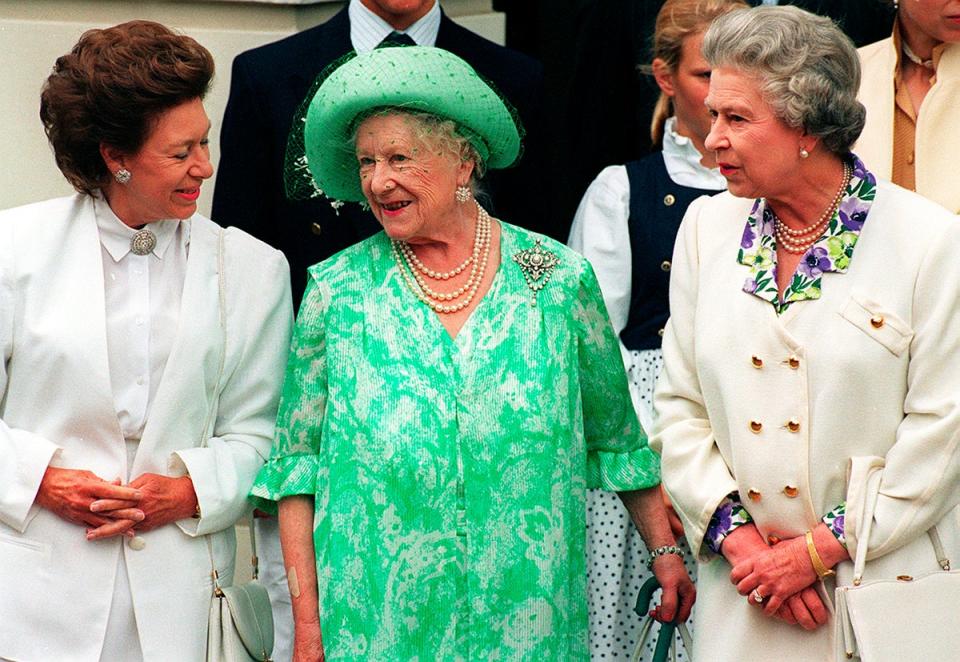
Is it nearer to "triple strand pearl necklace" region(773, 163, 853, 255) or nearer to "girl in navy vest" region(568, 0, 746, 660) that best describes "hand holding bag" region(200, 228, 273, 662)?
"girl in navy vest" region(568, 0, 746, 660)

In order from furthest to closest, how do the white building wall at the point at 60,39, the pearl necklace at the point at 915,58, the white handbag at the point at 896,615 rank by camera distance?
the white building wall at the point at 60,39 → the pearl necklace at the point at 915,58 → the white handbag at the point at 896,615

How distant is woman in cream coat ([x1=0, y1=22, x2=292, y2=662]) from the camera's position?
3.96 meters

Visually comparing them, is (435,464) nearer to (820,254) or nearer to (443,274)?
(443,274)

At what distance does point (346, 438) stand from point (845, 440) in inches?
42.2

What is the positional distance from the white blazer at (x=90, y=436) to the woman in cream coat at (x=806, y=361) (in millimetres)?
1052

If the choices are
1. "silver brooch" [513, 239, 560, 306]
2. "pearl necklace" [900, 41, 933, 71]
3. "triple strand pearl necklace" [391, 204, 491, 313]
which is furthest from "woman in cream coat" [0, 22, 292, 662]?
"pearl necklace" [900, 41, 933, 71]

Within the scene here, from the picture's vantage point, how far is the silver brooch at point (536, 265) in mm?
4020

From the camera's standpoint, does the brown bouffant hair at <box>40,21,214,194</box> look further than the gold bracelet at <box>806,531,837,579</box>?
Yes

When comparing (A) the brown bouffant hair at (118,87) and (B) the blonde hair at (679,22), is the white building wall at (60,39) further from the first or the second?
(A) the brown bouffant hair at (118,87)

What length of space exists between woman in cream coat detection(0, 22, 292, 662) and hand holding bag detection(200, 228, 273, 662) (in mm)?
16

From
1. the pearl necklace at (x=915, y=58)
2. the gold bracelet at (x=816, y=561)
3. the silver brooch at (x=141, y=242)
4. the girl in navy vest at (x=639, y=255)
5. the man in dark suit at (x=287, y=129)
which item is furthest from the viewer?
the girl in navy vest at (x=639, y=255)

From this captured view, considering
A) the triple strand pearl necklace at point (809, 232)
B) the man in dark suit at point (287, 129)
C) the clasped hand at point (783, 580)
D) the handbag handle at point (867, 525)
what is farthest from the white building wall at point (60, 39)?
the handbag handle at point (867, 525)

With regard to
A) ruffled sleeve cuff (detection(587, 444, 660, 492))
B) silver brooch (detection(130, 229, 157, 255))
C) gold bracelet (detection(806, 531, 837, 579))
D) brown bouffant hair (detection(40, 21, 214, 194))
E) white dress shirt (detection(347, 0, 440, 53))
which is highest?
white dress shirt (detection(347, 0, 440, 53))

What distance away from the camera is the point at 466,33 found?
16.9 feet
